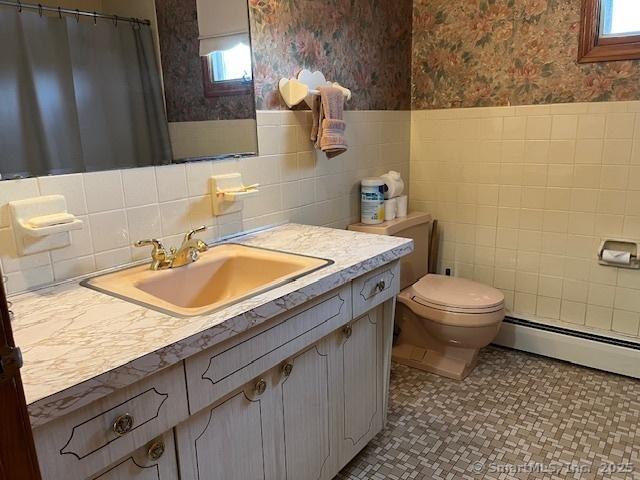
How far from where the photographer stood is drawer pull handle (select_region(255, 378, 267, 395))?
1228 millimetres

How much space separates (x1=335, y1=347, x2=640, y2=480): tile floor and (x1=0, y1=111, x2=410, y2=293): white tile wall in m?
0.95

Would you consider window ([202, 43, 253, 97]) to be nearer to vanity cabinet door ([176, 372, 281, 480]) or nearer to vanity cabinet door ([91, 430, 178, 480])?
vanity cabinet door ([176, 372, 281, 480])

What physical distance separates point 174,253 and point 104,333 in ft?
1.66

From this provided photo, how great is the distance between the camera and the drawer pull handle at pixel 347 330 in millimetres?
1524

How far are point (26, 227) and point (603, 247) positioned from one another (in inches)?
91.9

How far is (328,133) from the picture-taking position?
194cm

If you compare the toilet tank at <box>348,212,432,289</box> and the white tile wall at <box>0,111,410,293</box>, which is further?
the toilet tank at <box>348,212,432,289</box>

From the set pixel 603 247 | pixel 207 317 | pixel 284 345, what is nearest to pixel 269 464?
pixel 284 345

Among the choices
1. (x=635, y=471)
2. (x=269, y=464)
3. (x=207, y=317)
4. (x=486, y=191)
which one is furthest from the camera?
(x=486, y=191)

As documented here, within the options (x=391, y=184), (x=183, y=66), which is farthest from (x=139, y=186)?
(x=391, y=184)

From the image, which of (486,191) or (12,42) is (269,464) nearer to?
(12,42)

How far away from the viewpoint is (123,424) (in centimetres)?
89

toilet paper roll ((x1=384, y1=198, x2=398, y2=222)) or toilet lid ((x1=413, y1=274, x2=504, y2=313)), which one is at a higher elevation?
toilet paper roll ((x1=384, y1=198, x2=398, y2=222))

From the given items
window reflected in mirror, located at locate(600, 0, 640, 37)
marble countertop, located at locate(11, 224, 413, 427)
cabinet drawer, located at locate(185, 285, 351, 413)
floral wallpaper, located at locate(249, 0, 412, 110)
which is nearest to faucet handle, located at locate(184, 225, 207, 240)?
marble countertop, located at locate(11, 224, 413, 427)
